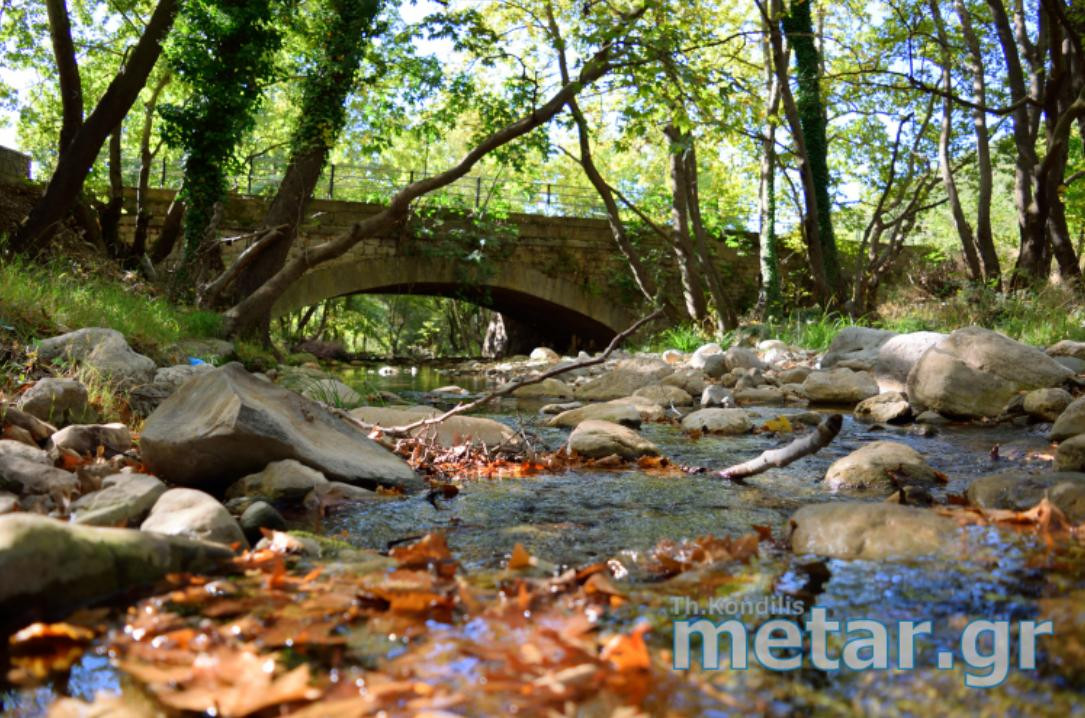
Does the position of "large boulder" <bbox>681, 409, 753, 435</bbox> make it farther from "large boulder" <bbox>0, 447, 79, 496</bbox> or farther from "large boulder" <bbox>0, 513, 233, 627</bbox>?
"large boulder" <bbox>0, 513, 233, 627</bbox>

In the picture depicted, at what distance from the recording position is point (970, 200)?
75.3 ft

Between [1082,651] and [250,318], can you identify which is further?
[250,318]

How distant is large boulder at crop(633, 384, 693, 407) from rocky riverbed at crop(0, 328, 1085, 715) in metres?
2.07

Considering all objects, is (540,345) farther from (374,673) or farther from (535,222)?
(374,673)

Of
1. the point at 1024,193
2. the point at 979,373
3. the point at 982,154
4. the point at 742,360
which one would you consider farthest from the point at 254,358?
the point at 982,154

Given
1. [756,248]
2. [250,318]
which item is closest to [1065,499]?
[250,318]

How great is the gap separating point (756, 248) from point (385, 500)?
16.3m

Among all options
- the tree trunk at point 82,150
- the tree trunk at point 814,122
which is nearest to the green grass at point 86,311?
the tree trunk at point 82,150

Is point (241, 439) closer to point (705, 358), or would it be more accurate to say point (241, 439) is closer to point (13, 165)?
point (705, 358)

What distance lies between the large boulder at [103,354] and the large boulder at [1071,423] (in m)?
5.02

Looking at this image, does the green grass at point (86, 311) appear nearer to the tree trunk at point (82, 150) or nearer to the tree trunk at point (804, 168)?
the tree trunk at point (82, 150)

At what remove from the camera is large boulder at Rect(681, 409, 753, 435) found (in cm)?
536

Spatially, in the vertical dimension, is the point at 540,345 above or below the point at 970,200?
below

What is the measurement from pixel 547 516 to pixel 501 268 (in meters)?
13.9
